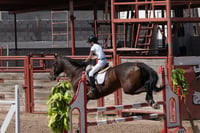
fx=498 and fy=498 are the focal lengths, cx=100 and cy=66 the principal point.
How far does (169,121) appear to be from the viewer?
10461 mm

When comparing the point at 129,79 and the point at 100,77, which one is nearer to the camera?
the point at 129,79

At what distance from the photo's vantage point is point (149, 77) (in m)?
11.2

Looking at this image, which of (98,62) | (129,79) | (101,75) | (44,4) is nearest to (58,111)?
(129,79)

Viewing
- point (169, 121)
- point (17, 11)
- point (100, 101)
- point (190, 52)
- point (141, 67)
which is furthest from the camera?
point (190, 52)

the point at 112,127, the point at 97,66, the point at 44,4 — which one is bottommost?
the point at 112,127

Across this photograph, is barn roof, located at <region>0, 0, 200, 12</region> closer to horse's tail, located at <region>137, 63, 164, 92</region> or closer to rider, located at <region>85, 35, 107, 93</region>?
rider, located at <region>85, 35, 107, 93</region>

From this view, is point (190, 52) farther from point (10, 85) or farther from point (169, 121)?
point (169, 121)

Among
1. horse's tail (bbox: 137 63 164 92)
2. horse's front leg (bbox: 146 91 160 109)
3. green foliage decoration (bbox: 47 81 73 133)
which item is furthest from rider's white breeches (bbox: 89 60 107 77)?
green foliage decoration (bbox: 47 81 73 133)

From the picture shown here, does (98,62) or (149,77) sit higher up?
(98,62)

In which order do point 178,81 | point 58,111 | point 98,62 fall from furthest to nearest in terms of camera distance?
point 98,62 < point 178,81 < point 58,111

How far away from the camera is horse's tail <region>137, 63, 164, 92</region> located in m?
11.1

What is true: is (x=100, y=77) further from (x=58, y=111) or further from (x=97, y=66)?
(x=58, y=111)

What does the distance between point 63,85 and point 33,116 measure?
6.62 meters

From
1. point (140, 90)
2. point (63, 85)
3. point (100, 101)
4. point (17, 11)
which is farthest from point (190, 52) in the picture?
point (63, 85)
